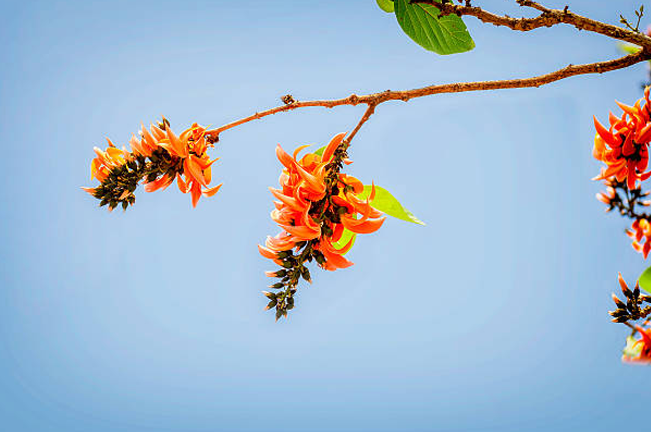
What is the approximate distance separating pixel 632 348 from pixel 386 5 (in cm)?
85

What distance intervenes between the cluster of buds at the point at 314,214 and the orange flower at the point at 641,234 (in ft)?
2.71

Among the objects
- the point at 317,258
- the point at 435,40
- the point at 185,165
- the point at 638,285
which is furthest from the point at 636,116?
the point at 185,165

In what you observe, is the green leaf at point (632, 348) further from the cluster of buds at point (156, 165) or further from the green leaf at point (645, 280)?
the cluster of buds at point (156, 165)

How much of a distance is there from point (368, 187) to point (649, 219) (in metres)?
0.88

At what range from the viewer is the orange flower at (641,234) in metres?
1.27

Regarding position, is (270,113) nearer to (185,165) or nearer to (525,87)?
(185,165)

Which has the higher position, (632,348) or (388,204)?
(388,204)

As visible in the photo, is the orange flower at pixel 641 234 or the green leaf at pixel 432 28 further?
the orange flower at pixel 641 234

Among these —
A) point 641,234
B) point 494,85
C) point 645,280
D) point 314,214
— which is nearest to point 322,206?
point 314,214

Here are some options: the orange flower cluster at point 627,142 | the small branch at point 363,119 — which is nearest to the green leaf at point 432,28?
the small branch at point 363,119

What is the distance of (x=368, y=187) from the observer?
92cm

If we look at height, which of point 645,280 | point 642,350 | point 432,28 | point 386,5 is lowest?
point 642,350

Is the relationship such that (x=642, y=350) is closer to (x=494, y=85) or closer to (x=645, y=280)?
(x=645, y=280)

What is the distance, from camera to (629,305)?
3.50 ft
